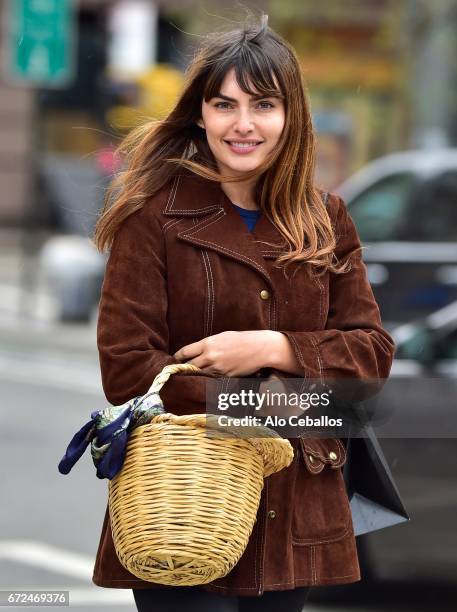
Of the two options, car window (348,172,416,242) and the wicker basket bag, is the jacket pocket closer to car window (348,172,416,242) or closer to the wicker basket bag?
the wicker basket bag

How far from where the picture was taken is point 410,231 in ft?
38.1

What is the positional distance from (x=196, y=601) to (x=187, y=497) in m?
0.32

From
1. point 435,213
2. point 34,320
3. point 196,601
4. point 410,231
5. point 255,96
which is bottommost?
point 196,601

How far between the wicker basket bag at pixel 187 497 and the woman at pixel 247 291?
0.59ft

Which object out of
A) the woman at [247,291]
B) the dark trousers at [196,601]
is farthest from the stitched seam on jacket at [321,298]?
the dark trousers at [196,601]

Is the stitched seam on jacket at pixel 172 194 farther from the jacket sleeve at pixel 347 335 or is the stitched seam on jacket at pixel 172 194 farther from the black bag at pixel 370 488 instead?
the black bag at pixel 370 488

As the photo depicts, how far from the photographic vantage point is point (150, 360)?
2969mm

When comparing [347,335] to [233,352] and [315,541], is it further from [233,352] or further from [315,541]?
[315,541]

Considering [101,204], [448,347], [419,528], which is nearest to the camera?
[101,204]

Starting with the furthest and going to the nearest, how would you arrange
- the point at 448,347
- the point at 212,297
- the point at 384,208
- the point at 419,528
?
the point at 384,208, the point at 448,347, the point at 419,528, the point at 212,297

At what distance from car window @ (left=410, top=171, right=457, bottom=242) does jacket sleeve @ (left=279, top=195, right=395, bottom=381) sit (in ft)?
27.4

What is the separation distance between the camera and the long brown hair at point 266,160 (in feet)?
10.1

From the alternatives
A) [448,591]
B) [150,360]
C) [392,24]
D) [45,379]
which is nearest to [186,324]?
[150,360]

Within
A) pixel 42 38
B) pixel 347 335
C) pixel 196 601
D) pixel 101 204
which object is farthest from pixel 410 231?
pixel 196 601
